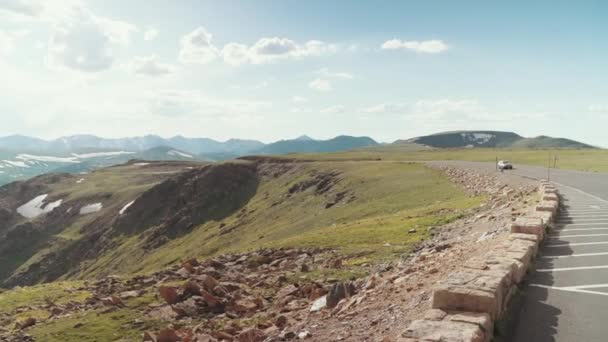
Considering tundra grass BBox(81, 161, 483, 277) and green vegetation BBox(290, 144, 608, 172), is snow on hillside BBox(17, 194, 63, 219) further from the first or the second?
green vegetation BBox(290, 144, 608, 172)

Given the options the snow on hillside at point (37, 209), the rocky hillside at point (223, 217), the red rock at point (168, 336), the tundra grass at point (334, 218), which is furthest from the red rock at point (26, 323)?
the snow on hillside at point (37, 209)

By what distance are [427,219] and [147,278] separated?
67.9 ft

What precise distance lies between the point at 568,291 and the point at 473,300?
5.06 metres

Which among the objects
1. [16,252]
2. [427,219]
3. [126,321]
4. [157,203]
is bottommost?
[16,252]

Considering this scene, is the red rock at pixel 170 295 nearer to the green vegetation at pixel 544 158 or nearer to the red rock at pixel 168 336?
the red rock at pixel 168 336

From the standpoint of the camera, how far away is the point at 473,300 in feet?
35.1

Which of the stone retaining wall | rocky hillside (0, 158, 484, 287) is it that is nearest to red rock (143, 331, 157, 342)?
the stone retaining wall

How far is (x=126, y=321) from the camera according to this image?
24672 mm

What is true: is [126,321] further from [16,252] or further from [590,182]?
[16,252]

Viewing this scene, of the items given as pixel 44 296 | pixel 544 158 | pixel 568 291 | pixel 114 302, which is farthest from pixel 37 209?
pixel 568 291

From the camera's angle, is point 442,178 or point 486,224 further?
point 442,178

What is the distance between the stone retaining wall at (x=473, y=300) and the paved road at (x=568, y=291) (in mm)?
545

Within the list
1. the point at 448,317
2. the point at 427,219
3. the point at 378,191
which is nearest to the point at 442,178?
the point at 378,191

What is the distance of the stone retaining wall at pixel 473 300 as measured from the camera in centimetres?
941
